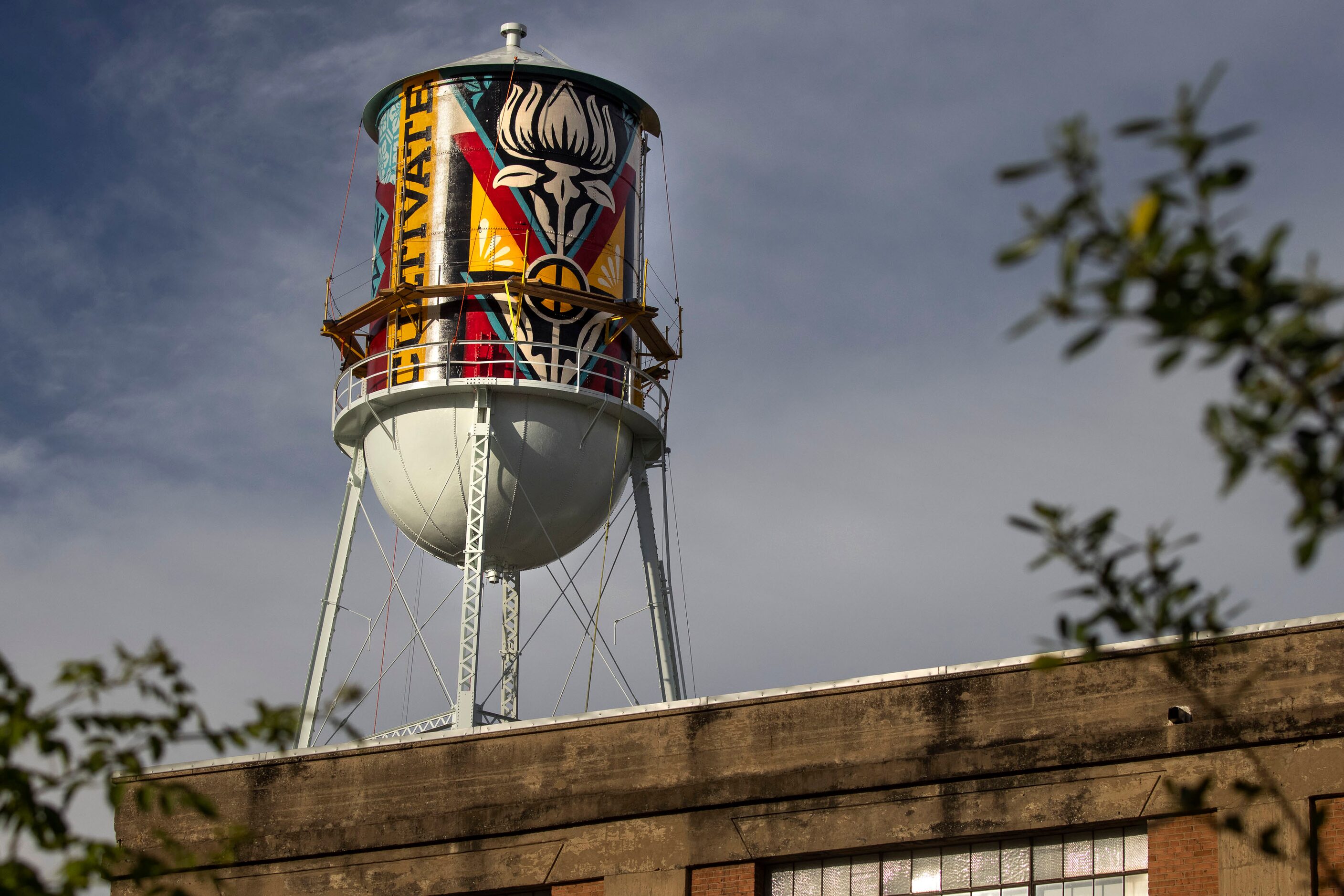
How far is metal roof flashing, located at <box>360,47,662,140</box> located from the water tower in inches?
1.8

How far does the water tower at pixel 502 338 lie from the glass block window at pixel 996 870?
739cm

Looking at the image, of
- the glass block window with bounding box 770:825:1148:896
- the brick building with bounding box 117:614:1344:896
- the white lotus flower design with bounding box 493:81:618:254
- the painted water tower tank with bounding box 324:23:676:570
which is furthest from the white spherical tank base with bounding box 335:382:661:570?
the glass block window with bounding box 770:825:1148:896

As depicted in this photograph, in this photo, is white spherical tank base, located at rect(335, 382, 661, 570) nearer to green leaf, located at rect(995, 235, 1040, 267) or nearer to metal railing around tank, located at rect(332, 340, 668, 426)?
metal railing around tank, located at rect(332, 340, 668, 426)

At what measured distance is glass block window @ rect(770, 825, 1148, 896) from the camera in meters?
17.5

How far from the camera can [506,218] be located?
2673cm

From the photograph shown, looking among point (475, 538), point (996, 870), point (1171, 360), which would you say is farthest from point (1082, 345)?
point (475, 538)

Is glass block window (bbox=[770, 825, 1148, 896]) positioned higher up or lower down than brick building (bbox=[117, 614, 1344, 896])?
lower down

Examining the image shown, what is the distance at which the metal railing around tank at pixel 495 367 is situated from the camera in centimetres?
2602

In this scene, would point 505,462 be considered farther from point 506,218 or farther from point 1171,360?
point 1171,360

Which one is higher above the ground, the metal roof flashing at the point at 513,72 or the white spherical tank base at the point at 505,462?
the metal roof flashing at the point at 513,72

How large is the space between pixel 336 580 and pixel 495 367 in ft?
13.7

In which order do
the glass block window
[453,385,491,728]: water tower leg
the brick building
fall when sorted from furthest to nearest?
[453,385,491,728]: water tower leg < the glass block window < the brick building

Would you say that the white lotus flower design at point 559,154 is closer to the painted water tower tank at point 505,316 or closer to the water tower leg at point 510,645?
the painted water tower tank at point 505,316

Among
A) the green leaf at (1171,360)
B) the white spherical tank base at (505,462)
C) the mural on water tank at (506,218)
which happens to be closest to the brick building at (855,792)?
the white spherical tank base at (505,462)
